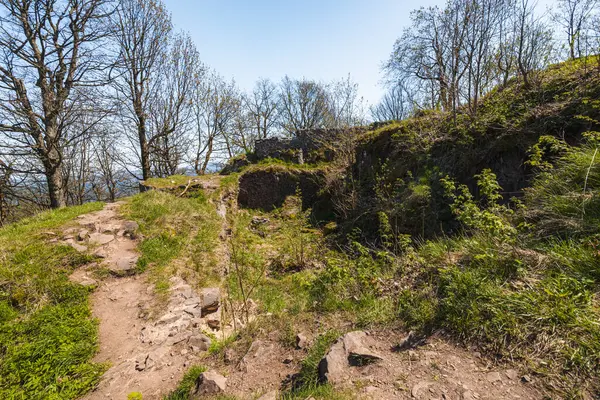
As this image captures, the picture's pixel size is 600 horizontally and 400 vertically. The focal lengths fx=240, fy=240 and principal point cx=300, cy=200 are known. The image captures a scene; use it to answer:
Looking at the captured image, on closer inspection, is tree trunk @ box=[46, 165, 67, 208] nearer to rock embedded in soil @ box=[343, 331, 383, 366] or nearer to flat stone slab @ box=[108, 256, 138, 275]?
flat stone slab @ box=[108, 256, 138, 275]

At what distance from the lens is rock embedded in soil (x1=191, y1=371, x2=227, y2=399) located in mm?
2127

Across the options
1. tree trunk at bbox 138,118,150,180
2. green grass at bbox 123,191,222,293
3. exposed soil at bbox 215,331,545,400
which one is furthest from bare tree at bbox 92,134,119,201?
exposed soil at bbox 215,331,545,400

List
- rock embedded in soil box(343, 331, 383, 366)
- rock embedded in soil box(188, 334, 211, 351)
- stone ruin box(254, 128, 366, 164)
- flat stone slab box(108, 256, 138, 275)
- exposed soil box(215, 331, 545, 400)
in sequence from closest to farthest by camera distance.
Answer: exposed soil box(215, 331, 545, 400)
rock embedded in soil box(343, 331, 383, 366)
rock embedded in soil box(188, 334, 211, 351)
flat stone slab box(108, 256, 138, 275)
stone ruin box(254, 128, 366, 164)

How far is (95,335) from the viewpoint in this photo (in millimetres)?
2961

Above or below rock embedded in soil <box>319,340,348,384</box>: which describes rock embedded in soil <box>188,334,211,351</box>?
below

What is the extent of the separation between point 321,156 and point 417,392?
33.4 ft

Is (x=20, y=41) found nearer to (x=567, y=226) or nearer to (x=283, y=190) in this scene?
(x=283, y=190)

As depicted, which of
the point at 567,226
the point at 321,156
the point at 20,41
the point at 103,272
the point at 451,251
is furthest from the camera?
the point at 321,156

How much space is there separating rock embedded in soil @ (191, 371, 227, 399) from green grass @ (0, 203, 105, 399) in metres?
1.13

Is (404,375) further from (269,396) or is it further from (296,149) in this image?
(296,149)

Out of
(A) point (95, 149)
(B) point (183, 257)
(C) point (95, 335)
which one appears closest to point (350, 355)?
(C) point (95, 335)

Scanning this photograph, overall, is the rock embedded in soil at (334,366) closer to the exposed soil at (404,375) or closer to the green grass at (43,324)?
the exposed soil at (404,375)

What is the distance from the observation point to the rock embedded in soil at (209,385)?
2.13 metres

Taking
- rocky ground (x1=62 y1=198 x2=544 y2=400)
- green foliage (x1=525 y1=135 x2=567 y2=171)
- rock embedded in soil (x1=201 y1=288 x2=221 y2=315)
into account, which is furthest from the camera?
rock embedded in soil (x1=201 y1=288 x2=221 y2=315)
